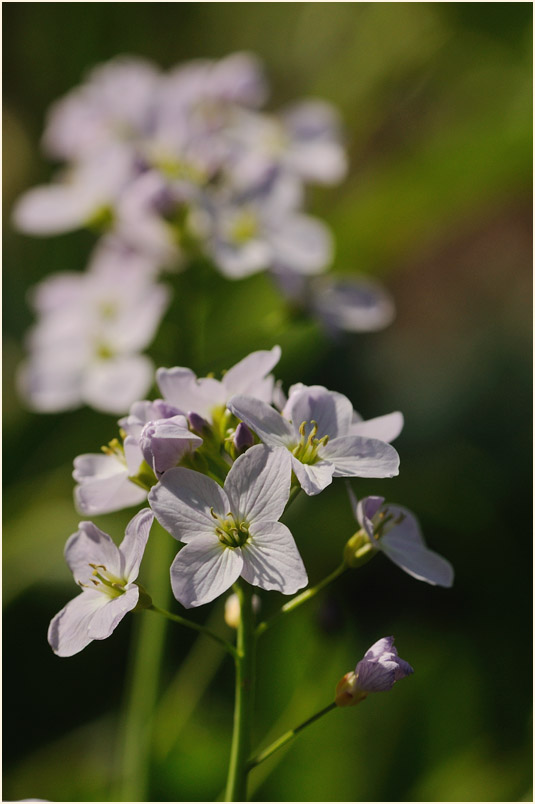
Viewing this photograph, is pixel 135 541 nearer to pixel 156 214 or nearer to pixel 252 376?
pixel 252 376

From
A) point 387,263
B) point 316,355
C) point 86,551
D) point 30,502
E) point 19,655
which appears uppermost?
point 86,551

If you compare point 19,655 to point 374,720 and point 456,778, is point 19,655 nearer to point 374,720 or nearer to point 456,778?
point 374,720

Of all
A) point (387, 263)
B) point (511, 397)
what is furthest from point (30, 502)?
point (511, 397)

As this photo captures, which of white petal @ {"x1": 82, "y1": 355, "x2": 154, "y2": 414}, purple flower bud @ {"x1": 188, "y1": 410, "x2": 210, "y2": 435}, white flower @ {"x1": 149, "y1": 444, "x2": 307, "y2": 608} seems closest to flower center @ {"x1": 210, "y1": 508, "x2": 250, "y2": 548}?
white flower @ {"x1": 149, "y1": 444, "x2": 307, "y2": 608}

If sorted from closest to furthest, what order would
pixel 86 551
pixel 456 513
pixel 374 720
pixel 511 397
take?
pixel 86 551, pixel 374 720, pixel 456 513, pixel 511 397

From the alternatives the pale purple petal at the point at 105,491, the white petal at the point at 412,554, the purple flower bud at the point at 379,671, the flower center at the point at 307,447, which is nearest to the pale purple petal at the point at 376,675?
the purple flower bud at the point at 379,671

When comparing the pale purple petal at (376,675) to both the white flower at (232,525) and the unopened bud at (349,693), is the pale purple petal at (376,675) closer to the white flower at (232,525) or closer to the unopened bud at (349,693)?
the unopened bud at (349,693)
